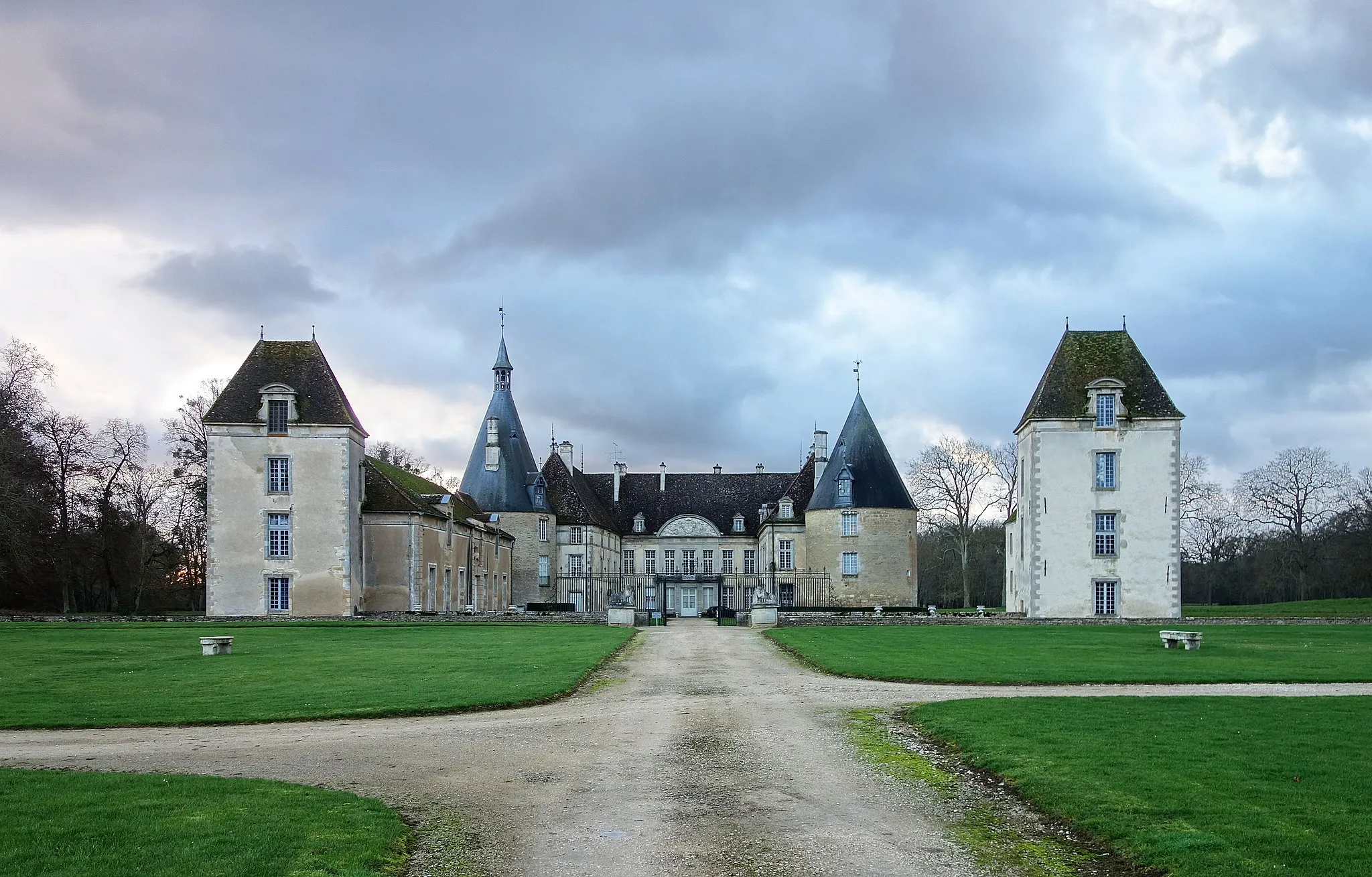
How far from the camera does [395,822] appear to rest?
8734 mm

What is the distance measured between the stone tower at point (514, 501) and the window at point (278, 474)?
1647cm

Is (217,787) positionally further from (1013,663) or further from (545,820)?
(1013,663)

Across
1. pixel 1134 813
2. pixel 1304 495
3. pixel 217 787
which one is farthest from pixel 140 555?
pixel 1304 495

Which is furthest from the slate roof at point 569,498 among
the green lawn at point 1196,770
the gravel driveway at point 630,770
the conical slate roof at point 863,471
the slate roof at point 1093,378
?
the green lawn at point 1196,770

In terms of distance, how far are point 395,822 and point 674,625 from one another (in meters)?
34.5

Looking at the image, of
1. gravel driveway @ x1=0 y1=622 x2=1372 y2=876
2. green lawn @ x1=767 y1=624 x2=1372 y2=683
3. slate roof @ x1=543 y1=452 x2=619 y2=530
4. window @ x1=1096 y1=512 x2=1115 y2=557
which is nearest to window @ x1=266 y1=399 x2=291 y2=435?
slate roof @ x1=543 y1=452 x2=619 y2=530

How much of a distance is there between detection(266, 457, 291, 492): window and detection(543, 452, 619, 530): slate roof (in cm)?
1950

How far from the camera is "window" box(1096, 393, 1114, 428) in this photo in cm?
4144

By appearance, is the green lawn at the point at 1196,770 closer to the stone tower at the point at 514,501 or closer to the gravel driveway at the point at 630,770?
the gravel driveway at the point at 630,770

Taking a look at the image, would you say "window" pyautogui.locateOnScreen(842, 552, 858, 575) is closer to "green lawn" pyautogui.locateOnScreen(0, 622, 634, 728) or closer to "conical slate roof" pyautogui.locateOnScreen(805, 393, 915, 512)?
"conical slate roof" pyautogui.locateOnScreen(805, 393, 915, 512)

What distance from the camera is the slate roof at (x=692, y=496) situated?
2650 inches

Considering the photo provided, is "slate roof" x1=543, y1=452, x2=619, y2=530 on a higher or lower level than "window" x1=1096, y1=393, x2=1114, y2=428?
lower

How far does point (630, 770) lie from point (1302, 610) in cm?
4444

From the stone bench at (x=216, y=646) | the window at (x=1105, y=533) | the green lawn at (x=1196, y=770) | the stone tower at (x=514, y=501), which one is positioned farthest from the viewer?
the stone tower at (x=514, y=501)
